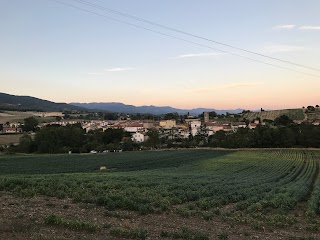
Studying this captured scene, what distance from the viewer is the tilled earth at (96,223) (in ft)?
29.1

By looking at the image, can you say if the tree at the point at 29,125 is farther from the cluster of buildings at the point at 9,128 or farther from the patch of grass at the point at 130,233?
the patch of grass at the point at 130,233

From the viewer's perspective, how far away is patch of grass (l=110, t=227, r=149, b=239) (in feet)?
29.7

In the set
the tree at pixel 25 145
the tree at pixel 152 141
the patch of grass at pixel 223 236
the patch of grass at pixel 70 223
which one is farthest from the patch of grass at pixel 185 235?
the tree at pixel 152 141

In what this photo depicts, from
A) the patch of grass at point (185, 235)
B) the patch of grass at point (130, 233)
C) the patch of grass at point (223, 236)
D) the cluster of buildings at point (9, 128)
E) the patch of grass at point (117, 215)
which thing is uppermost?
the patch of grass at point (130, 233)

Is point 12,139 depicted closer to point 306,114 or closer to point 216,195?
point 216,195

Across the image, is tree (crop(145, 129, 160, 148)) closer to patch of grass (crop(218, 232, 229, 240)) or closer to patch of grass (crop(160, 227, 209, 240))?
patch of grass (crop(218, 232, 229, 240))

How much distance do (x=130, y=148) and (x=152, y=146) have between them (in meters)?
8.93

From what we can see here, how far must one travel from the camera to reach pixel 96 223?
10.0m

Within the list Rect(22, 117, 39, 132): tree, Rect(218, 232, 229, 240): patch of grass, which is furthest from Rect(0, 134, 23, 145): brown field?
Rect(218, 232, 229, 240): patch of grass

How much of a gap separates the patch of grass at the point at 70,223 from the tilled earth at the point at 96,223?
0.13 metres

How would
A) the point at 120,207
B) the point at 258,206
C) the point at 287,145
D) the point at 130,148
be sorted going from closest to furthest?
the point at 120,207 < the point at 258,206 < the point at 287,145 < the point at 130,148

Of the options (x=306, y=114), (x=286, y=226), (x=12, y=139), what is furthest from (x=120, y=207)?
(x=306, y=114)

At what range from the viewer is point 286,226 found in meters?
12.2

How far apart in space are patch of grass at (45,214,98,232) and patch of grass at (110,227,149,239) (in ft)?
1.87
